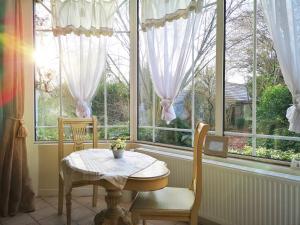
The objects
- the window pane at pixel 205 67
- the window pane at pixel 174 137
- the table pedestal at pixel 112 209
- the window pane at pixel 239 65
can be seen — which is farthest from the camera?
the window pane at pixel 174 137

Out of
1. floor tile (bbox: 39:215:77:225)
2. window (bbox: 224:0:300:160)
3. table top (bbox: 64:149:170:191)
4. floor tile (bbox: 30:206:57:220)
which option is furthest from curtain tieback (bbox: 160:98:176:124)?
floor tile (bbox: 30:206:57:220)

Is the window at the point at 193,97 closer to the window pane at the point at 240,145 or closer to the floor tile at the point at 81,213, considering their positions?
the window pane at the point at 240,145

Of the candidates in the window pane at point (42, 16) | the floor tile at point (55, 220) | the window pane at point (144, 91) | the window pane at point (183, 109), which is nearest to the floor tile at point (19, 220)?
the floor tile at point (55, 220)

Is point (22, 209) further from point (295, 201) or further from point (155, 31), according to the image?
point (295, 201)

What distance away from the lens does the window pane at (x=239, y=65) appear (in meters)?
2.66

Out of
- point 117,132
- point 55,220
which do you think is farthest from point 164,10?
point 55,220

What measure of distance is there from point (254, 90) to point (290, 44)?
20.3 inches

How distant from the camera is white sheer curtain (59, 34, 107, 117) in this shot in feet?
12.0

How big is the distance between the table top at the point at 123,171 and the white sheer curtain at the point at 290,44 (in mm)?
1056

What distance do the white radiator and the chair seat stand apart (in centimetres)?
34

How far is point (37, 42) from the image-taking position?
3686mm

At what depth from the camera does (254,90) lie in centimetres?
262

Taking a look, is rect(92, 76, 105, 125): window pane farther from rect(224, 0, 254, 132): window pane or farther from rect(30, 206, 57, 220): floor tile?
rect(224, 0, 254, 132): window pane

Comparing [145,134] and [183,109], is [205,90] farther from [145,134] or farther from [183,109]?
[145,134]
